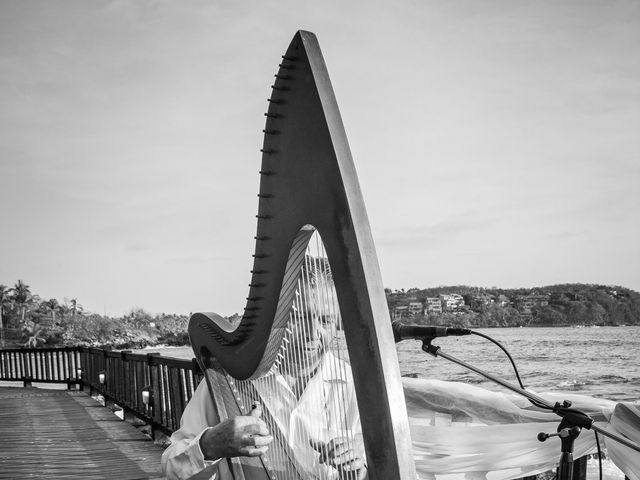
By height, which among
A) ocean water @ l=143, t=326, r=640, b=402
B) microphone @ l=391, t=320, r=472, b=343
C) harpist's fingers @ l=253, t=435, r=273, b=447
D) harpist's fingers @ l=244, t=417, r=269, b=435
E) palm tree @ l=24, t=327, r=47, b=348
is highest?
microphone @ l=391, t=320, r=472, b=343

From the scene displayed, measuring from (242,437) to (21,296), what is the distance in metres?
97.2

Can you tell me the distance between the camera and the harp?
75 centimetres

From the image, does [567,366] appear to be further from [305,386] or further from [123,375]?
[305,386]

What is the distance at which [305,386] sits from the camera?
1534mm

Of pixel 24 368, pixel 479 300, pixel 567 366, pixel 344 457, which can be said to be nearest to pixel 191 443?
pixel 344 457

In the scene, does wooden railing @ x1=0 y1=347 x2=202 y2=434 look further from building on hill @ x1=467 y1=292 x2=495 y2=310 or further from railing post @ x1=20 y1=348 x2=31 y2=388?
building on hill @ x1=467 y1=292 x2=495 y2=310

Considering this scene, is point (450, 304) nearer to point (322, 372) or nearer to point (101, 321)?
point (322, 372)

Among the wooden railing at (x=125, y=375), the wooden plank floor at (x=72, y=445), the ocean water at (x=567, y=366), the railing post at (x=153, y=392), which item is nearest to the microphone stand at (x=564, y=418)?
the wooden railing at (x=125, y=375)

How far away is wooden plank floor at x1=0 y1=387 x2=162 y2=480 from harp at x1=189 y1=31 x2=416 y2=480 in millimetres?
4093

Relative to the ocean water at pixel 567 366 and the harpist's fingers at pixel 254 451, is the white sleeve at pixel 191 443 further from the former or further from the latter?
the ocean water at pixel 567 366

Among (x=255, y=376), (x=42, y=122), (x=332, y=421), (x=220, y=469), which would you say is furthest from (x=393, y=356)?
(x=42, y=122)

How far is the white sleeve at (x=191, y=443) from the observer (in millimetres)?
1812

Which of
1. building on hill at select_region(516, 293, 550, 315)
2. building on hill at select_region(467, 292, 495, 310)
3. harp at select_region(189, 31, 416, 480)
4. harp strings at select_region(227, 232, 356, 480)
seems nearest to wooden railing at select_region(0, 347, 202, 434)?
harp strings at select_region(227, 232, 356, 480)

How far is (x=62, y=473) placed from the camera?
5.20 meters
